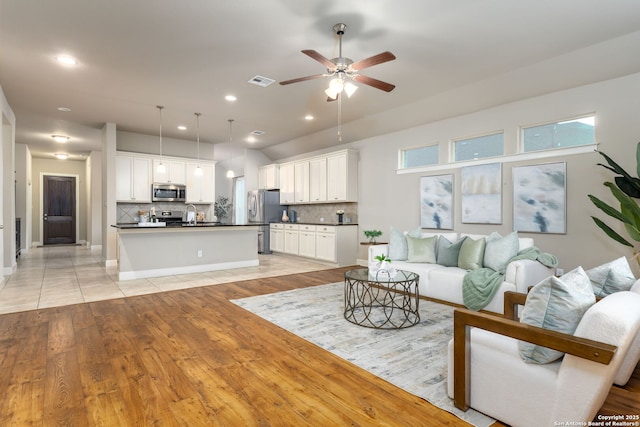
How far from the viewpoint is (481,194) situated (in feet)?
17.8

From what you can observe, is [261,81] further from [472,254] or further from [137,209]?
[137,209]

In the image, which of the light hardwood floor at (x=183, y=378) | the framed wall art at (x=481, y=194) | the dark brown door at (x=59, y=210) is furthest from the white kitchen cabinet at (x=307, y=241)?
the dark brown door at (x=59, y=210)

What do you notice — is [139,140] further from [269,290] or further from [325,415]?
[325,415]

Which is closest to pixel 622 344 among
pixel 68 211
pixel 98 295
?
pixel 98 295

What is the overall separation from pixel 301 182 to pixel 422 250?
450 centimetres

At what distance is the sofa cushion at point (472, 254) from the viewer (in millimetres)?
4242

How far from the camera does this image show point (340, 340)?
10.1ft

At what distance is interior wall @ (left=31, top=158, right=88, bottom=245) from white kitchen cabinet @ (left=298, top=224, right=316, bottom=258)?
336 inches

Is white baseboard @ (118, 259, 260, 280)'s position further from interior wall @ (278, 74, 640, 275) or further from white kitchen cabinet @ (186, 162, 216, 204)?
interior wall @ (278, 74, 640, 275)

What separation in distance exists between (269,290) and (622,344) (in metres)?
4.11

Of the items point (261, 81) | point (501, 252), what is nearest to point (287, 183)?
point (261, 81)

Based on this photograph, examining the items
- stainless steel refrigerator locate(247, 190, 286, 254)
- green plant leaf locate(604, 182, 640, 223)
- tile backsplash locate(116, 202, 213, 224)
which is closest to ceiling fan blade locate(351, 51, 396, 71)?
green plant leaf locate(604, 182, 640, 223)

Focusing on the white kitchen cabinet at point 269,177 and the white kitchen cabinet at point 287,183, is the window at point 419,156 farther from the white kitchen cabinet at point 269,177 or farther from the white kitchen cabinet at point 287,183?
the white kitchen cabinet at point 269,177

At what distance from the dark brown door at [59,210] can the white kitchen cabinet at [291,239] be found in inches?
322
